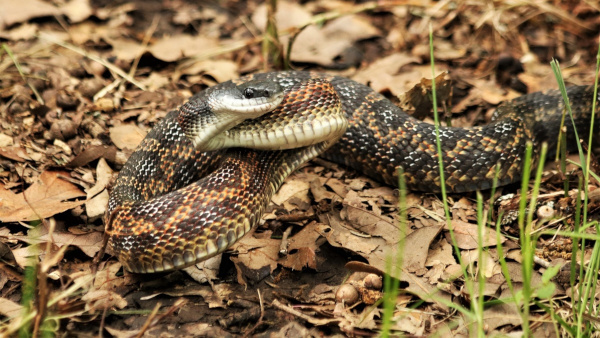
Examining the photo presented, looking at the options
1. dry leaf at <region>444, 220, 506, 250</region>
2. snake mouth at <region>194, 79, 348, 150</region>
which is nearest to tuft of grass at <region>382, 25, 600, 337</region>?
dry leaf at <region>444, 220, 506, 250</region>

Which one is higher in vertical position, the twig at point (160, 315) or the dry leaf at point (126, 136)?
the dry leaf at point (126, 136)

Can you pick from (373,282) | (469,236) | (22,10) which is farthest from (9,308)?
(22,10)

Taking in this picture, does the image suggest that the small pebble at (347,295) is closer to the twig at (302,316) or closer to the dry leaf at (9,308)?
the twig at (302,316)

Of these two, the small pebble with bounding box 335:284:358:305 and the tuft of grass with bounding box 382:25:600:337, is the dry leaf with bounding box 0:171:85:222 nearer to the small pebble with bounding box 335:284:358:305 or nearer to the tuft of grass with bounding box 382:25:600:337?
the small pebble with bounding box 335:284:358:305

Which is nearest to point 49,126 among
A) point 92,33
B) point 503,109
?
point 92,33

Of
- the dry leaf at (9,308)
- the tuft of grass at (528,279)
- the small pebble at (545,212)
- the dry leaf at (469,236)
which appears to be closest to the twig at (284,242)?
the tuft of grass at (528,279)

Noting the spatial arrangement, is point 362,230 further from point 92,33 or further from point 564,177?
point 92,33

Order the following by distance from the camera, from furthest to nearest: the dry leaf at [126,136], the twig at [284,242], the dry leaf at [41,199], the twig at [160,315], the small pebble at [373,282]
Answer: the dry leaf at [126,136] < the dry leaf at [41,199] < the twig at [284,242] < the small pebble at [373,282] < the twig at [160,315]
